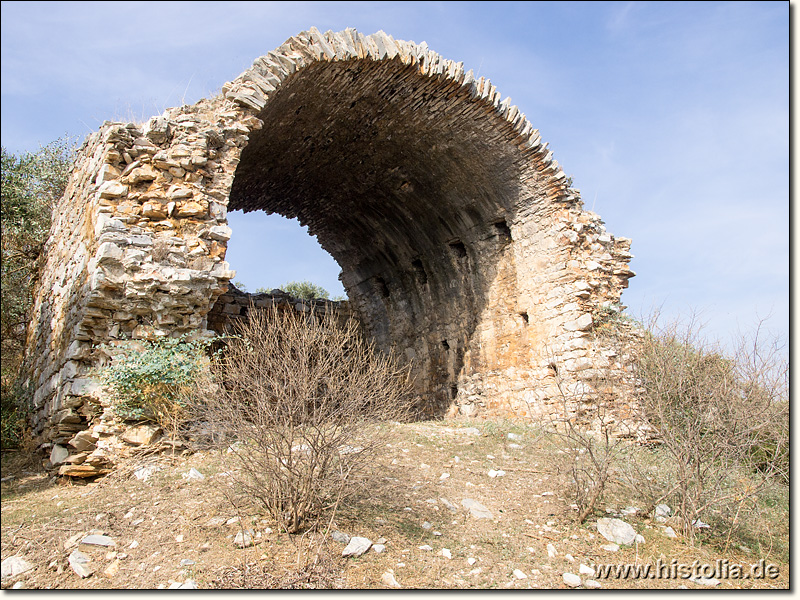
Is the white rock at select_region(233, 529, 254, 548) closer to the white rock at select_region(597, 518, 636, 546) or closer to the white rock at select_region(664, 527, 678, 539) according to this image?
the white rock at select_region(597, 518, 636, 546)

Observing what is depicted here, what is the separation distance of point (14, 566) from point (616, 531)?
462 cm

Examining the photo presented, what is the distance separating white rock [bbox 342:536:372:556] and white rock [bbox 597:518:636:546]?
210 cm

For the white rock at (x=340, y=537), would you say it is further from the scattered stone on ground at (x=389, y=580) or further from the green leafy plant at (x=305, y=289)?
the green leafy plant at (x=305, y=289)

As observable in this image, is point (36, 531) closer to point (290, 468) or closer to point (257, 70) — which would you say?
point (290, 468)

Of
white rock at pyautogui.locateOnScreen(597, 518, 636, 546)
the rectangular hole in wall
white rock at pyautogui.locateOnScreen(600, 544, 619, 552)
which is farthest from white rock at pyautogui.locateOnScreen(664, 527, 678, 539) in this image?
the rectangular hole in wall

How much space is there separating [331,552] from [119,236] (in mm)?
4193

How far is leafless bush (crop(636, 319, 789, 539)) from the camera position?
5.21 metres

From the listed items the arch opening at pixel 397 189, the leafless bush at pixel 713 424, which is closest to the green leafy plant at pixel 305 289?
the arch opening at pixel 397 189

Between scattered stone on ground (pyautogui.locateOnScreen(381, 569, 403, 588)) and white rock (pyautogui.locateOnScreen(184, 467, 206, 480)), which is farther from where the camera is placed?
white rock (pyautogui.locateOnScreen(184, 467, 206, 480))

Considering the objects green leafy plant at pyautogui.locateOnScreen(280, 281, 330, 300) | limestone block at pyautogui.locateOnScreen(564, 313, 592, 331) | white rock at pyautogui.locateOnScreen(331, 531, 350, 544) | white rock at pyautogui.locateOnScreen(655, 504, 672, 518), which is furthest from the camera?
green leafy plant at pyautogui.locateOnScreen(280, 281, 330, 300)

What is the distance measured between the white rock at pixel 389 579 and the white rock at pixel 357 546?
0.94 feet

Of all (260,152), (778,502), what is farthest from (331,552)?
(260,152)

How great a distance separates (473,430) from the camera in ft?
26.9

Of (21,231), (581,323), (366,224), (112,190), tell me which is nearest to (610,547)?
(581,323)
